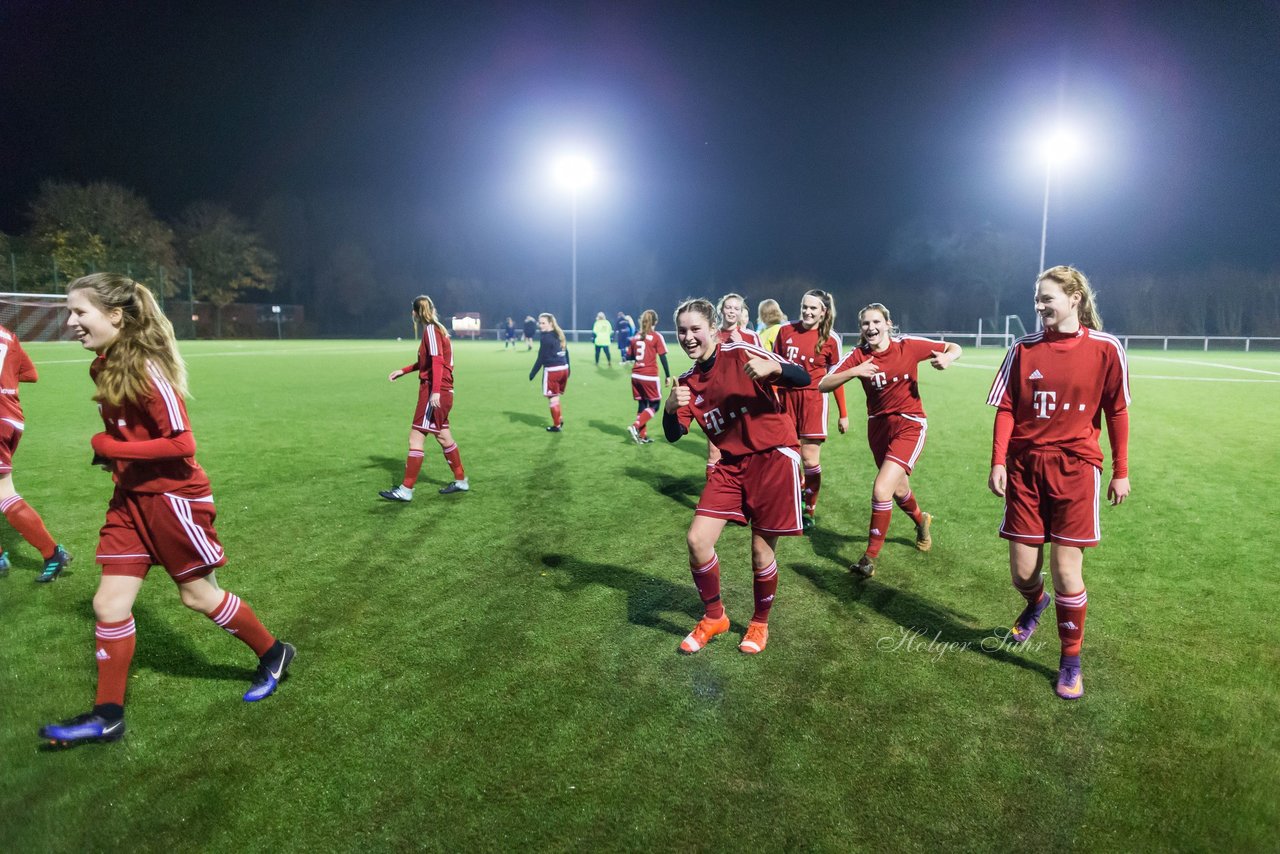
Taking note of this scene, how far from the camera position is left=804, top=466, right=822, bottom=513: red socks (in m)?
6.49

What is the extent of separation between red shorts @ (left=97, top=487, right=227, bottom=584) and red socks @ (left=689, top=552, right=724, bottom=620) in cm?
243

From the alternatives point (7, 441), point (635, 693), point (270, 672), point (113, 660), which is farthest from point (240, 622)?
point (7, 441)

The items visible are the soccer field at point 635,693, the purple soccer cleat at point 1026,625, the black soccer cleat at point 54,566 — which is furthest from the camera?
the black soccer cleat at point 54,566

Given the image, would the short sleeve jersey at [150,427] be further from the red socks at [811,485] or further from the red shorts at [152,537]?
the red socks at [811,485]

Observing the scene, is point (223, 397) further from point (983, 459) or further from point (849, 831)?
point (849, 831)

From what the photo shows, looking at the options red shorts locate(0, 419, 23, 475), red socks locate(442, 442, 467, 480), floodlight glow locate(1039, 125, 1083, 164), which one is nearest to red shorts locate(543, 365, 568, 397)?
red socks locate(442, 442, 467, 480)

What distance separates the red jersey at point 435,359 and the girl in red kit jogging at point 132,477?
3.88 meters

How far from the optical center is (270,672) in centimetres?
355

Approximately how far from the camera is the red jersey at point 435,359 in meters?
7.14

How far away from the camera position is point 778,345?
6609 millimetres

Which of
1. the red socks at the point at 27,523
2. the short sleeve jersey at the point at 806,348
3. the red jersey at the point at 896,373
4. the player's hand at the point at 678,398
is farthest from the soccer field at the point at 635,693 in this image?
the short sleeve jersey at the point at 806,348

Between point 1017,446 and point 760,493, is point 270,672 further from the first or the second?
point 1017,446

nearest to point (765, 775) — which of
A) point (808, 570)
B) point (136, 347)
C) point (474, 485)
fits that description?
point (808, 570)

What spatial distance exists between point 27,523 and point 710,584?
4.83 metres
